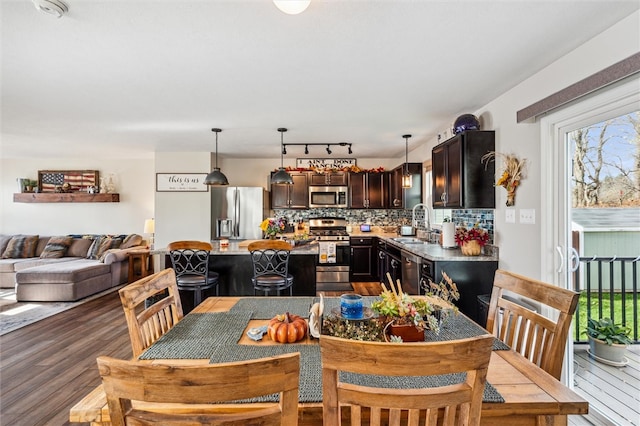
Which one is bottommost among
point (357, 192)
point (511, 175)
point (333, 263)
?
point (333, 263)

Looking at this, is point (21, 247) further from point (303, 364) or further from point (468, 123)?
point (468, 123)

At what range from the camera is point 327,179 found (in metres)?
6.26

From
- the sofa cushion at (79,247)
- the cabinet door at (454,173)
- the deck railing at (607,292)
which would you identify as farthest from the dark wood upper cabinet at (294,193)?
the deck railing at (607,292)

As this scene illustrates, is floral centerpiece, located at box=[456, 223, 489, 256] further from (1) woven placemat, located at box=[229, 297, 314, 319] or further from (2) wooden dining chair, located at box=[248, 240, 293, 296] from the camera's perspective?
(1) woven placemat, located at box=[229, 297, 314, 319]

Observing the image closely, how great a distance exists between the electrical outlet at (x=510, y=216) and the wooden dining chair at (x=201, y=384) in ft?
9.41

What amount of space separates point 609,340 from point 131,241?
716 cm

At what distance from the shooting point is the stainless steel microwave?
627cm

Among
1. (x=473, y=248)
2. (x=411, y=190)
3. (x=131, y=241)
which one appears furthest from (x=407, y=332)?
(x=131, y=241)

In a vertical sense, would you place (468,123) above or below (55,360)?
above

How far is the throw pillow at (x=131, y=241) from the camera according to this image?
20.1 feet

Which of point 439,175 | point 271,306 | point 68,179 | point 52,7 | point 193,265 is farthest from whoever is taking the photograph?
point 68,179

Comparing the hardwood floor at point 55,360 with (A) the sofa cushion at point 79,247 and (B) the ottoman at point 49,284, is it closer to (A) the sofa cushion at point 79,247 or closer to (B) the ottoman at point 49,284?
(B) the ottoman at point 49,284

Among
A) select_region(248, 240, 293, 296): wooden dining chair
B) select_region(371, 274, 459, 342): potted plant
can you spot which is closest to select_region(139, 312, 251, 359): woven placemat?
→ select_region(371, 274, 459, 342): potted plant

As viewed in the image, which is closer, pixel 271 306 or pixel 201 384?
pixel 201 384
